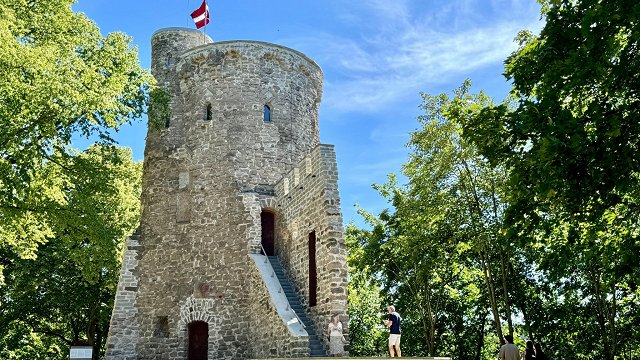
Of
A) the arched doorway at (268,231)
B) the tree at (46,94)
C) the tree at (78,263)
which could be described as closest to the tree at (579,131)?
the tree at (46,94)

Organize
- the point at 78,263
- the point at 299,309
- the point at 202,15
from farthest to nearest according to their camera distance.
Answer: the point at 202,15 → the point at 78,263 → the point at 299,309

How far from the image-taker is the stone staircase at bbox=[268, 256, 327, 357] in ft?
44.5

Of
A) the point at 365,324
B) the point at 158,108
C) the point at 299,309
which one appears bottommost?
the point at 365,324

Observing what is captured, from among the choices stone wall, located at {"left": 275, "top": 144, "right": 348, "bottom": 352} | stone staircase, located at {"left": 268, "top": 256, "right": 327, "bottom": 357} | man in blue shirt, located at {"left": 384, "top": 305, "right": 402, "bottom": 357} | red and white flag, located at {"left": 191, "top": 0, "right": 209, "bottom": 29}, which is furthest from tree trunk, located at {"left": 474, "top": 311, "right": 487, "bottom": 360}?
red and white flag, located at {"left": 191, "top": 0, "right": 209, "bottom": 29}

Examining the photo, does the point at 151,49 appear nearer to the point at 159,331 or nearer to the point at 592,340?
the point at 159,331

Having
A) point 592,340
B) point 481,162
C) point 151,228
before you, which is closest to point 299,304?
point 151,228

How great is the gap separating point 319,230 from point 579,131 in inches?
310

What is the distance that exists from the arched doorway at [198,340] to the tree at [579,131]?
37.3ft

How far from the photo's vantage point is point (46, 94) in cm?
1176

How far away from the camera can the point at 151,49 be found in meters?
21.9

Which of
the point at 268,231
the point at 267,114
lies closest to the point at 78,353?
the point at 268,231

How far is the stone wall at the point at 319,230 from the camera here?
13.6 meters

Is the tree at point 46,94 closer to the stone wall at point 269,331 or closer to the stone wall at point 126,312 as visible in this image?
the stone wall at point 126,312

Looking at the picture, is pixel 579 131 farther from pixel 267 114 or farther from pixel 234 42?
pixel 234 42
